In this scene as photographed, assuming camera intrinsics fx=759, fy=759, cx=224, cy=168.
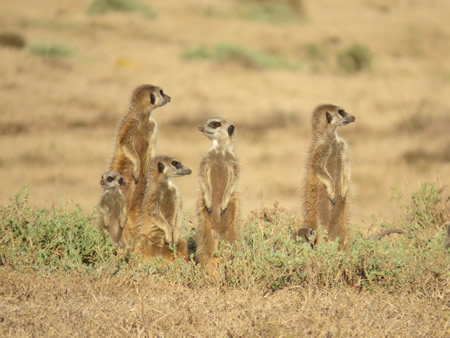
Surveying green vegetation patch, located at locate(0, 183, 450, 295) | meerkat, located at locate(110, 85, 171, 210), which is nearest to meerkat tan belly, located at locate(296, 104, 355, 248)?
green vegetation patch, located at locate(0, 183, 450, 295)

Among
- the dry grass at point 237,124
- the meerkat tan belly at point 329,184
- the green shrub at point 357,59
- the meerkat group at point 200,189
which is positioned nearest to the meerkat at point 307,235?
the meerkat group at point 200,189

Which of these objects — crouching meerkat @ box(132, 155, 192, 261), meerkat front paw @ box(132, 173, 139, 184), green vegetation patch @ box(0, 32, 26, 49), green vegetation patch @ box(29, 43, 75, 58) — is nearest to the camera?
crouching meerkat @ box(132, 155, 192, 261)

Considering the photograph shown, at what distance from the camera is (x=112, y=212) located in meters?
6.51

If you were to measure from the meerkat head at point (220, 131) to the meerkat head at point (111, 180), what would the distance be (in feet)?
2.79

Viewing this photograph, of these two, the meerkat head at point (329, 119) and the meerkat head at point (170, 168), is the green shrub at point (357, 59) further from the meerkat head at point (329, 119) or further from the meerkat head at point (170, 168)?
the meerkat head at point (170, 168)

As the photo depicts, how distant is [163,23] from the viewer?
40.2 m

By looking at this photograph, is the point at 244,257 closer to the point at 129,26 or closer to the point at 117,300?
the point at 117,300

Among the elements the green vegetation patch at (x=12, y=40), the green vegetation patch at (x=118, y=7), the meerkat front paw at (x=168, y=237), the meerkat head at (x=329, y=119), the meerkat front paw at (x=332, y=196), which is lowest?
the meerkat front paw at (x=168, y=237)

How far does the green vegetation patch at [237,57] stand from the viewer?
29.0m

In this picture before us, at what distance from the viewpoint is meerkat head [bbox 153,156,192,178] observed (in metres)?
6.42

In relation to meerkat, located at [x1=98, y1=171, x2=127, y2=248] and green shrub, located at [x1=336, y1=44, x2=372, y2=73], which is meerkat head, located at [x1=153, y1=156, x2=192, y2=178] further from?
green shrub, located at [x1=336, y1=44, x2=372, y2=73]

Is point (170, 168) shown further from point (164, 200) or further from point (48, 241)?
point (48, 241)

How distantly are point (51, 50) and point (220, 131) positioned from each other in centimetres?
2269

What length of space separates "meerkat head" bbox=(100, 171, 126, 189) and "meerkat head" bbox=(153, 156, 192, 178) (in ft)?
1.21
